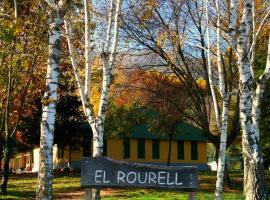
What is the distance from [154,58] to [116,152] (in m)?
22.7

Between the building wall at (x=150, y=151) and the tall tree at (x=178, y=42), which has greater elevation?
the tall tree at (x=178, y=42)

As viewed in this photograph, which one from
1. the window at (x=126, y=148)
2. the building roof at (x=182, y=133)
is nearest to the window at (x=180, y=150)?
the building roof at (x=182, y=133)

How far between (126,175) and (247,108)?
10.9 ft

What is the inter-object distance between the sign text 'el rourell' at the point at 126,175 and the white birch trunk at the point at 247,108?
245 cm

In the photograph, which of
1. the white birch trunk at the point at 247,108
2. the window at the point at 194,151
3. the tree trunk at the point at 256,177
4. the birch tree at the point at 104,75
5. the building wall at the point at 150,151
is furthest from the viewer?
the window at the point at 194,151

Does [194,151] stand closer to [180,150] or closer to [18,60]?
[180,150]

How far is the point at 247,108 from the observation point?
10984 mm

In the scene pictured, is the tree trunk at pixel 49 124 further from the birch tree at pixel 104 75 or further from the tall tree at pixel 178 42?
the tall tree at pixel 178 42

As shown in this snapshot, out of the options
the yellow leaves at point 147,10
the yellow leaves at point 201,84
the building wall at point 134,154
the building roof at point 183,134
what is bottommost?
the building wall at point 134,154

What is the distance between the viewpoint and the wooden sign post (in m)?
9.15

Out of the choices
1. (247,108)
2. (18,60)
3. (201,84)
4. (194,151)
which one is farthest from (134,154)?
(247,108)

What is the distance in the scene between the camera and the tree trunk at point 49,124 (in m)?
9.53

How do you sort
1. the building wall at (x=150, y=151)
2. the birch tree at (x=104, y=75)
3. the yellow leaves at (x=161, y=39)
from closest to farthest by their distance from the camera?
the birch tree at (x=104, y=75), the yellow leaves at (x=161, y=39), the building wall at (x=150, y=151)

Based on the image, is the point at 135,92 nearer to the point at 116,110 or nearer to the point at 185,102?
the point at 185,102
